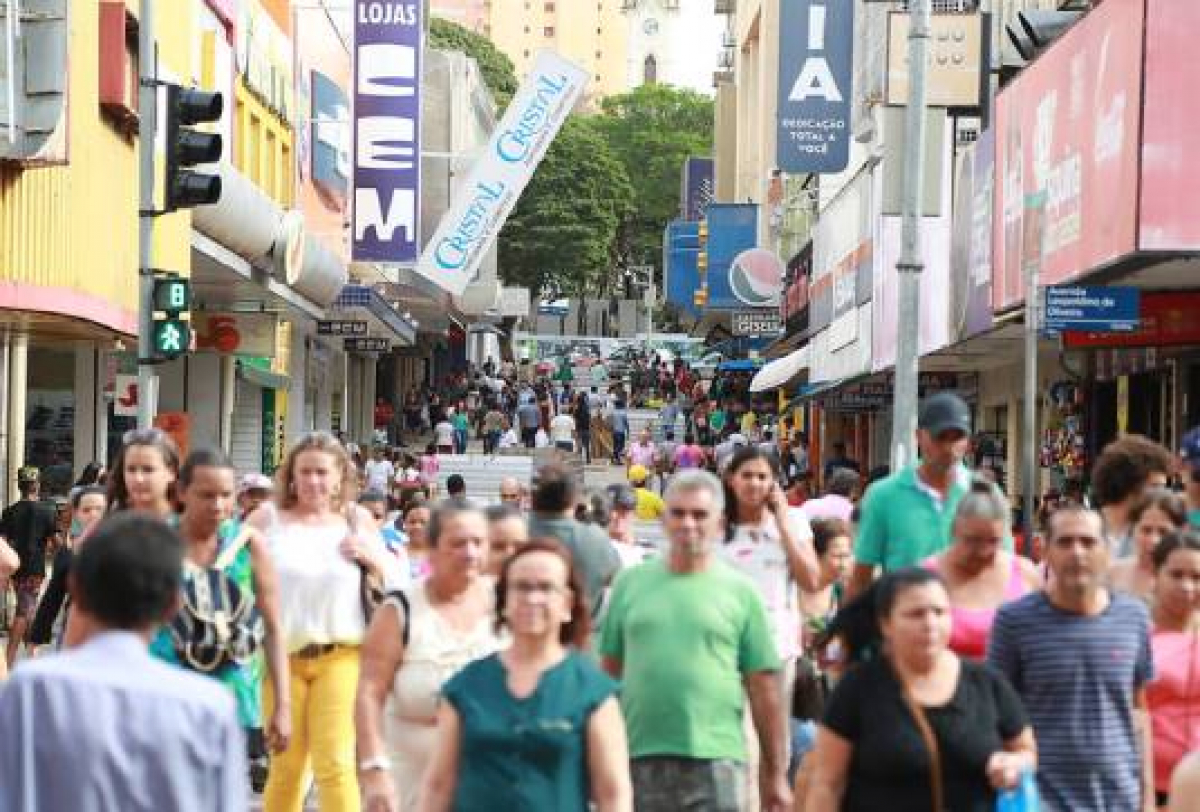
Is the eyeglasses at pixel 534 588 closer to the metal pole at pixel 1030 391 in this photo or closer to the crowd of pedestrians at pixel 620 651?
the crowd of pedestrians at pixel 620 651

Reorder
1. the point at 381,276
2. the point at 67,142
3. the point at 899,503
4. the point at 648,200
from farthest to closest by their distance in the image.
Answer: the point at 648,200
the point at 381,276
the point at 67,142
the point at 899,503

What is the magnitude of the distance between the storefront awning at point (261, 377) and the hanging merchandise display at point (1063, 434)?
13346mm

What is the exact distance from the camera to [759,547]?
1152 cm

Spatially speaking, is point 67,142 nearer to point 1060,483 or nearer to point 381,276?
point 1060,483

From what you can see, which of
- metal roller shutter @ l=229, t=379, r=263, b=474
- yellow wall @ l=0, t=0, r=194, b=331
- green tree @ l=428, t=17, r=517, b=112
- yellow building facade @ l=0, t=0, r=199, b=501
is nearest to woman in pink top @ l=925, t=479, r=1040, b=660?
yellow building facade @ l=0, t=0, r=199, b=501

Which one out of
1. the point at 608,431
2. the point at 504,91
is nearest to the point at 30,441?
the point at 608,431

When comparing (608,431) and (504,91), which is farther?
(504,91)

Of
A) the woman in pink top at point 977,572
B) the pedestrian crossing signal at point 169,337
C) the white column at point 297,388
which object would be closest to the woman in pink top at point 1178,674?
the woman in pink top at point 977,572

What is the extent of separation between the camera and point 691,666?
9352 millimetres

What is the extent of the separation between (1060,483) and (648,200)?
377 feet

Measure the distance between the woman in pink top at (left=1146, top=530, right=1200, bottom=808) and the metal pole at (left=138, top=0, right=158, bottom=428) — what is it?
11258mm

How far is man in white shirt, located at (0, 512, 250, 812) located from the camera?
20.5ft

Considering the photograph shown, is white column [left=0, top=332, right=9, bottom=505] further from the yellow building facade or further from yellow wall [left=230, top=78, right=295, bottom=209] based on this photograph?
yellow wall [left=230, top=78, right=295, bottom=209]

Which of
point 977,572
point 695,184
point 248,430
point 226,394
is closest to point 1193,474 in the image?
point 977,572
